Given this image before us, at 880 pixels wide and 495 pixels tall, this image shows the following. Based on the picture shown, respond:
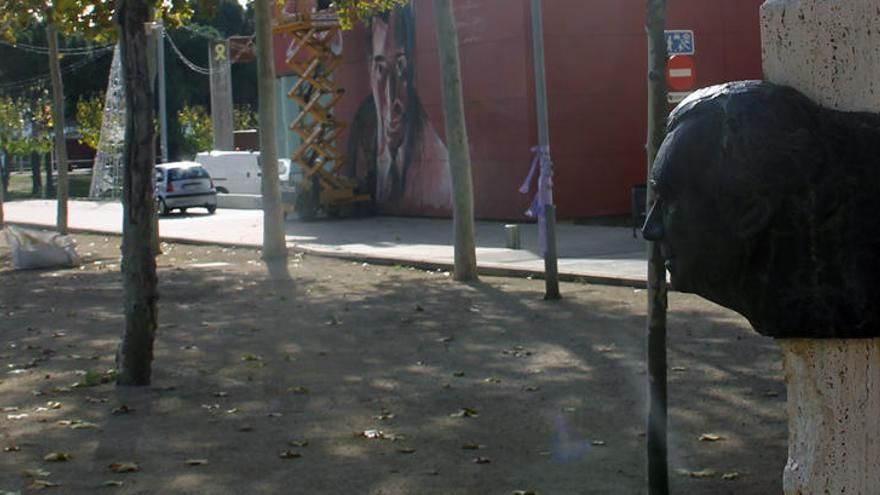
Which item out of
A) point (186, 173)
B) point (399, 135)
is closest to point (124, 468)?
point (399, 135)

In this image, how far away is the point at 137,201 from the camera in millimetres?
9672

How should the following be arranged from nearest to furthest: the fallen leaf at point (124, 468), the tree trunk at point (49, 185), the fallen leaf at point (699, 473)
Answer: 1. the fallen leaf at point (699, 473)
2. the fallen leaf at point (124, 468)
3. the tree trunk at point (49, 185)

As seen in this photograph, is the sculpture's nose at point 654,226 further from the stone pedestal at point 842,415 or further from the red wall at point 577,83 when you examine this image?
the red wall at point 577,83

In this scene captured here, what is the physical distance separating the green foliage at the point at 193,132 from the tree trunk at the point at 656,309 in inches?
2491

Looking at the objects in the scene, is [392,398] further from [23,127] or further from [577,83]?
[23,127]

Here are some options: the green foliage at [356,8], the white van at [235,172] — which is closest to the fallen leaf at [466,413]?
the green foliage at [356,8]

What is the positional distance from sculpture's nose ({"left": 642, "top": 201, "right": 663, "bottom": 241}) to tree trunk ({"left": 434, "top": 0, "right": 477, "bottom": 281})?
44.5 feet

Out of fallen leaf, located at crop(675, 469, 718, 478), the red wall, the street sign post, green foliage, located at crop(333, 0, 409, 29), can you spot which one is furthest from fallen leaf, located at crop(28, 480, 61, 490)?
the red wall

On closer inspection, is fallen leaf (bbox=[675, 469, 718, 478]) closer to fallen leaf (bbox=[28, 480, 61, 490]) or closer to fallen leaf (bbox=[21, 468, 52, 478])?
fallen leaf (bbox=[28, 480, 61, 490])

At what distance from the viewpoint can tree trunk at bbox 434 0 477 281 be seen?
16.0 m

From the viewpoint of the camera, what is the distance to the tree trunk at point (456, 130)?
15984 millimetres

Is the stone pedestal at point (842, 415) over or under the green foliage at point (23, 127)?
under

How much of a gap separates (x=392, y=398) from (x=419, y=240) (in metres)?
15.2

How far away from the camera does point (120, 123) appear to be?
50.6 m
